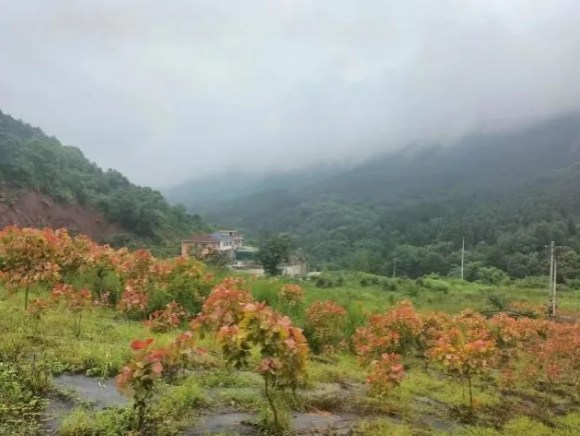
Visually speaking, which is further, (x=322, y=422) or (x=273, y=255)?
(x=273, y=255)

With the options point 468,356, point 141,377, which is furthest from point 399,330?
point 141,377

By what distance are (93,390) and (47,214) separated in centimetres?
3944

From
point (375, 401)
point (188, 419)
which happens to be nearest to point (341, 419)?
point (375, 401)

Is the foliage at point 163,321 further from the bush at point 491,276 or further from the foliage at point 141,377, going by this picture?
the bush at point 491,276

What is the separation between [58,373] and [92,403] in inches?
37.4

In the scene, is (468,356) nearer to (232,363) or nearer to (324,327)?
(232,363)

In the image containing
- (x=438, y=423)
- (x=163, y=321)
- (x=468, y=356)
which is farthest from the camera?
(x=163, y=321)

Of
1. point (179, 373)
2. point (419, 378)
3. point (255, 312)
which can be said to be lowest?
point (419, 378)

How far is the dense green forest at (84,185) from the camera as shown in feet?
134

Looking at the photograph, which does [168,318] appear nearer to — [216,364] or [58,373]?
[216,364]

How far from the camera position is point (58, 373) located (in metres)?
5.50

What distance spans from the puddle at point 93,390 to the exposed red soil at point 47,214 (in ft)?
111

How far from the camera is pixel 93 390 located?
519cm

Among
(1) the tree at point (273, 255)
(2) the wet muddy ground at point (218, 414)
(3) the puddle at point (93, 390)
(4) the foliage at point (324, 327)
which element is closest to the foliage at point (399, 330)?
(4) the foliage at point (324, 327)
